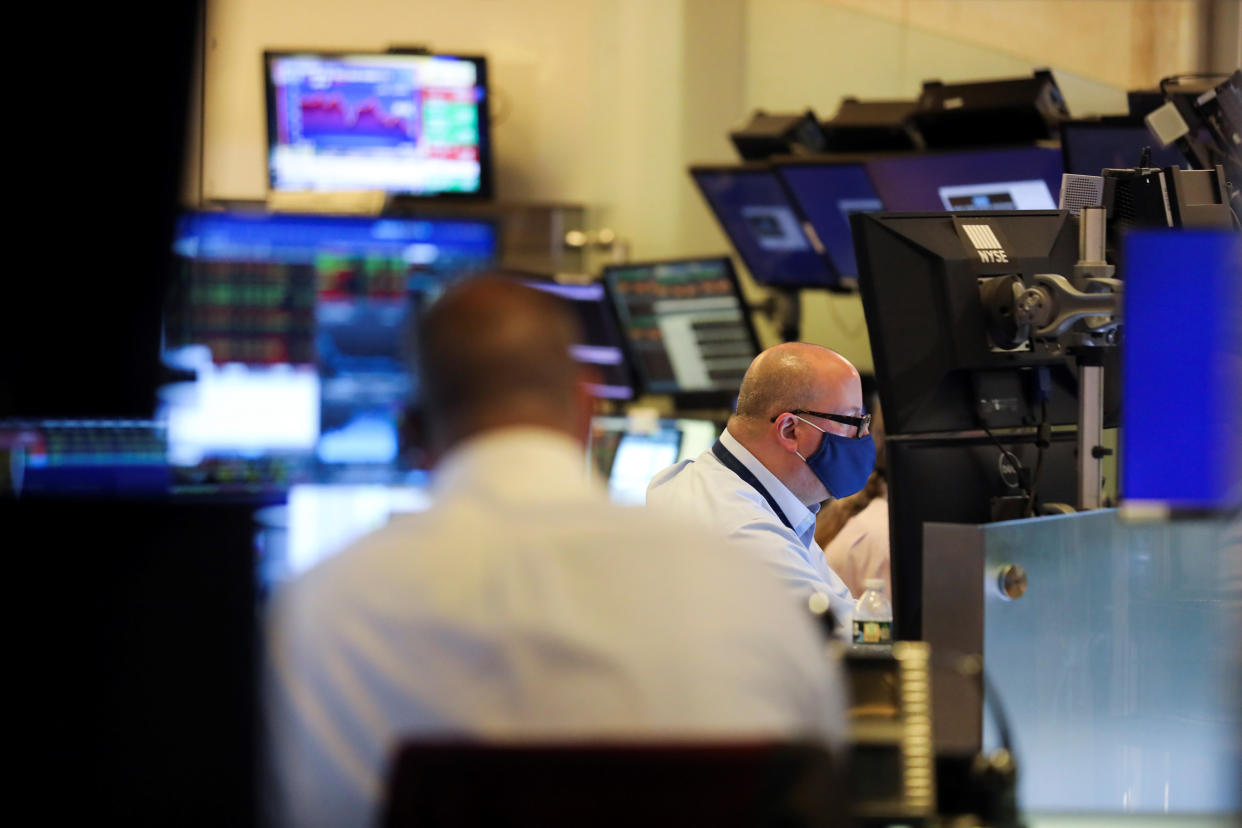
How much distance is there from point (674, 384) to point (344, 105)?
2099mm

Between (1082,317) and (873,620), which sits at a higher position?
(1082,317)

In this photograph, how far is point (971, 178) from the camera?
15.7ft

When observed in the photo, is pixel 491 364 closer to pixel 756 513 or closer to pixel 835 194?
pixel 756 513

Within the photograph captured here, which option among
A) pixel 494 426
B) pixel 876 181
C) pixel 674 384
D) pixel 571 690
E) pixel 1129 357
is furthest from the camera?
pixel 674 384

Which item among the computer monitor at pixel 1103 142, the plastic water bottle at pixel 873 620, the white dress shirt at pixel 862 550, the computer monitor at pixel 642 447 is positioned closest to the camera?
the plastic water bottle at pixel 873 620

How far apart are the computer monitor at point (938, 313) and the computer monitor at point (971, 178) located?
2213 millimetres

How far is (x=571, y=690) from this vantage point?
4.13ft

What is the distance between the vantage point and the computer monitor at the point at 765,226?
18.4 feet

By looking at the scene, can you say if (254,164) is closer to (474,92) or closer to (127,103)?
(474,92)

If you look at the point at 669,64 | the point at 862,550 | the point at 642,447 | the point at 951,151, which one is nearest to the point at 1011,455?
the point at 862,550

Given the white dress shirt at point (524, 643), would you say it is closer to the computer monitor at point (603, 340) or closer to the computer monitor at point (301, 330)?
the computer monitor at point (301, 330)

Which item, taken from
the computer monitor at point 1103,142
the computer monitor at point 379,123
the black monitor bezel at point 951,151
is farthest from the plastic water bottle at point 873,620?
the computer monitor at point 379,123

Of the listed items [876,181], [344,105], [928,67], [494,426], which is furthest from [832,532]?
[344,105]

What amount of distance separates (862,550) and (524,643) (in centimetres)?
247
